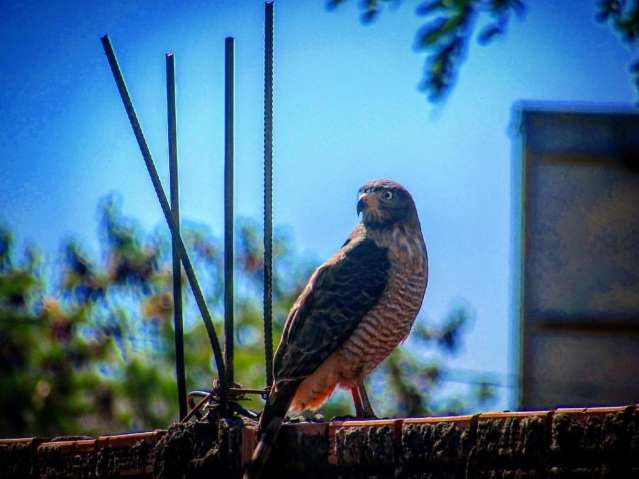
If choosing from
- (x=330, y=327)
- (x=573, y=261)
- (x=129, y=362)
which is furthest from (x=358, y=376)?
(x=129, y=362)

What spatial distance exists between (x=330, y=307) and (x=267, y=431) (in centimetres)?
143

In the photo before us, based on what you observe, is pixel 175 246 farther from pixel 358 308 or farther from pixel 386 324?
pixel 386 324

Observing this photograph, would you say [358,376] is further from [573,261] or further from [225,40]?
[225,40]

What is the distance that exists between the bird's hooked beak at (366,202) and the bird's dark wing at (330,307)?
26cm

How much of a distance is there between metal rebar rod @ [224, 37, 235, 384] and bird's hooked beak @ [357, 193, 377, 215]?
5.64 ft

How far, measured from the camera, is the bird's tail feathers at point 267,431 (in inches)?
126

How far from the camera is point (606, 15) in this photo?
357 centimetres

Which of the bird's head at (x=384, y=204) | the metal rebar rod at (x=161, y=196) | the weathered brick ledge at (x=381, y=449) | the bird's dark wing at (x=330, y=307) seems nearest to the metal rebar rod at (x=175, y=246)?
the metal rebar rod at (x=161, y=196)

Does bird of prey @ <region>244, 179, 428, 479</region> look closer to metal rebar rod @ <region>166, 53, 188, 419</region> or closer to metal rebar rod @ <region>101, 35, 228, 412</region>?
metal rebar rod @ <region>166, 53, 188, 419</region>

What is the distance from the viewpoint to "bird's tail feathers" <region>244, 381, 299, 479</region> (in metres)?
3.20

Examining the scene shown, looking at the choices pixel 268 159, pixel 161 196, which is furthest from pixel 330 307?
pixel 161 196

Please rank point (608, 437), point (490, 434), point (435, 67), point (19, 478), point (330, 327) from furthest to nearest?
point (330, 327) → point (19, 478) → point (435, 67) → point (490, 434) → point (608, 437)

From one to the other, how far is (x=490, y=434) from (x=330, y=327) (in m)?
2.04

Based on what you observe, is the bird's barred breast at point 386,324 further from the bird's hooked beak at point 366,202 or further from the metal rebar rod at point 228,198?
the metal rebar rod at point 228,198
